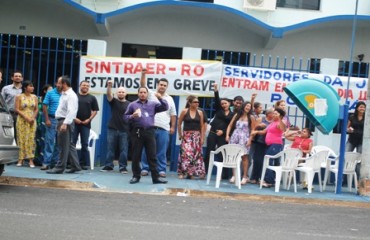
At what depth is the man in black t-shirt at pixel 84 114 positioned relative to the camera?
10.6 metres

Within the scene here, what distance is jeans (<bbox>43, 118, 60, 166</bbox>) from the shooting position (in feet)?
34.7

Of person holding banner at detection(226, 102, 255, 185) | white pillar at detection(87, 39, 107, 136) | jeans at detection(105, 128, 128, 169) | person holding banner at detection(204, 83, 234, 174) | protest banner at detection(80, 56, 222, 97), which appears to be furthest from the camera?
white pillar at detection(87, 39, 107, 136)

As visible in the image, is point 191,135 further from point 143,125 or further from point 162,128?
point 143,125

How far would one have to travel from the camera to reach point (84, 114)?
1059cm

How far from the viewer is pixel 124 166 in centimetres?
1100

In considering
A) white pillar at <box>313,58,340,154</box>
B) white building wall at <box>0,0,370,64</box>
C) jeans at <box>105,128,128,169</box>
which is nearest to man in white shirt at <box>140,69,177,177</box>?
jeans at <box>105,128,128,169</box>

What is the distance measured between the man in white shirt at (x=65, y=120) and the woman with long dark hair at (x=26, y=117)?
2.77ft

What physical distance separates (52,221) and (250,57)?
10142mm

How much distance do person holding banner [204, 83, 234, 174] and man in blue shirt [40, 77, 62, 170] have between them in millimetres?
3177

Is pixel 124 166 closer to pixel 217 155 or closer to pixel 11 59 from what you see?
pixel 217 155

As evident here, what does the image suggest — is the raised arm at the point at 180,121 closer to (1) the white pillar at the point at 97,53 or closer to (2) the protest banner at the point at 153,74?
(2) the protest banner at the point at 153,74

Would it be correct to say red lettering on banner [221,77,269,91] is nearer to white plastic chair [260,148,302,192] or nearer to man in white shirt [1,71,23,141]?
white plastic chair [260,148,302,192]

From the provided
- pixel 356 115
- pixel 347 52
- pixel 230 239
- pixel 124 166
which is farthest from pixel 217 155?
pixel 347 52

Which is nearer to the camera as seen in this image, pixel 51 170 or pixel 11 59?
pixel 51 170
